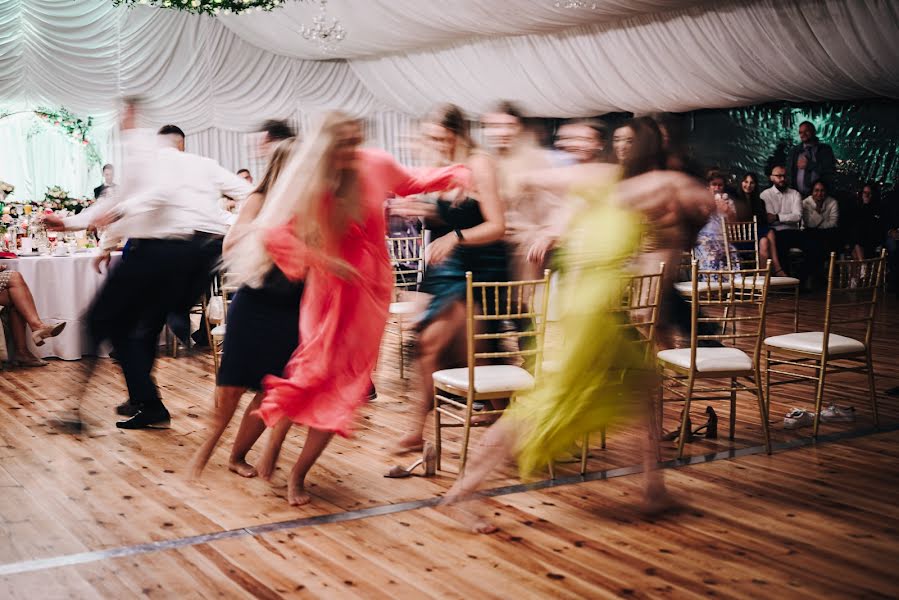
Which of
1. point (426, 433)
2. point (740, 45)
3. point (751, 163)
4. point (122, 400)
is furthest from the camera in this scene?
point (751, 163)

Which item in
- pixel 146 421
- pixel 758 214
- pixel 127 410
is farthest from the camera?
pixel 758 214

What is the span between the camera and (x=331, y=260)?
3.37 metres

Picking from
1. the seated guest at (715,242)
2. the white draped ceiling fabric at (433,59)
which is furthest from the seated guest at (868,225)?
the seated guest at (715,242)

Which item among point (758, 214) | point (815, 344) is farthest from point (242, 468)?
point (758, 214)

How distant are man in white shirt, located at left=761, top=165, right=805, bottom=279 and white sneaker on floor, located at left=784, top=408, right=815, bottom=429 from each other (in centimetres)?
592

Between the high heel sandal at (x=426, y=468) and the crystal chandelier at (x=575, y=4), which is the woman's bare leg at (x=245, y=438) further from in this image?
the crystal chandelier at (x=575, y=4)

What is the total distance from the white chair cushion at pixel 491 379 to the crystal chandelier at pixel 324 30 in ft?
16.7

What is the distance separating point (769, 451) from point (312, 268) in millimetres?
2253

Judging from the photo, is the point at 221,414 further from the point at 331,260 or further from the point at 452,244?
the point at 452,244

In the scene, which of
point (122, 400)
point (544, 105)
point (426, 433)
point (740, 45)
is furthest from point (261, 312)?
point (544, 105)

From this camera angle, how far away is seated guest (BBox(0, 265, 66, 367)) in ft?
21.2

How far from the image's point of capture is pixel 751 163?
11.3 m

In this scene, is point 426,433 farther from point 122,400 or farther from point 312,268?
point 122,400

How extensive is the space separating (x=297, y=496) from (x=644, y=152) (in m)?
1.90
